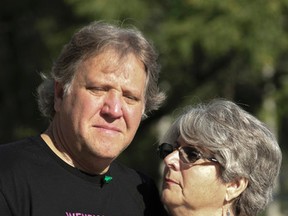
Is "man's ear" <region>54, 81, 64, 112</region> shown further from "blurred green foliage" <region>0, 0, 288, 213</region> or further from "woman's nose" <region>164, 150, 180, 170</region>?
"blurred green foliage" <region>0, 0, 288, 213</region>

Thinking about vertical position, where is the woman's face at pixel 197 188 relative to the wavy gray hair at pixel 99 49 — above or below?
below

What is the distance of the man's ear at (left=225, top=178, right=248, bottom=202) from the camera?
3.95 metres

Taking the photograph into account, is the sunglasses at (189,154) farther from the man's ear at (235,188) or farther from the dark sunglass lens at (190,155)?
the man's ear at (235,188)

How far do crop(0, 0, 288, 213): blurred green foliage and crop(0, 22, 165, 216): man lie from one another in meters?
4.14

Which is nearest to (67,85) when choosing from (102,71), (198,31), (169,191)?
(102,71)

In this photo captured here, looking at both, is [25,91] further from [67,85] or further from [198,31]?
[67,85]

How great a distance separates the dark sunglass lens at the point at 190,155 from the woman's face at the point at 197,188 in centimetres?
2

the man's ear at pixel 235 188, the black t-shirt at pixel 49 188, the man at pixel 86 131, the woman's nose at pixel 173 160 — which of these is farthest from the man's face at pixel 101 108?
the man's ear at pixel 235 188

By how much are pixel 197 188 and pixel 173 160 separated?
207mm

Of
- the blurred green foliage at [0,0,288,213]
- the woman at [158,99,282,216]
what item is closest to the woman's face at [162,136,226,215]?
the woman at [158,99,282,216]

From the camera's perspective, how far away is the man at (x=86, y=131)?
354 cm

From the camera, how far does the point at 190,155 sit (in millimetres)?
3955

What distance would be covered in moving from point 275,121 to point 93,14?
284cm

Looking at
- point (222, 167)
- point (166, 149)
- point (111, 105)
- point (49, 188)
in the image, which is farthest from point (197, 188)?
point (49, 188)
